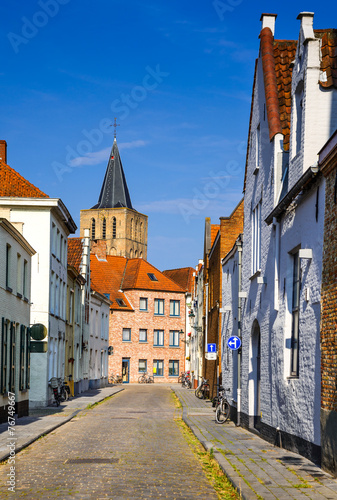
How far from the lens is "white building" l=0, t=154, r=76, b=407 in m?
30.2

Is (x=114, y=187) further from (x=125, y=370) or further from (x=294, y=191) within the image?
(x=294, y=191)

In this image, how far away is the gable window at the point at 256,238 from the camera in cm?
1897

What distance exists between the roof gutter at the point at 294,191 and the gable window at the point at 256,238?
2.48m

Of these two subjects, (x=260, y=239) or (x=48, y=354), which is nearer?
(x=260, y=239)

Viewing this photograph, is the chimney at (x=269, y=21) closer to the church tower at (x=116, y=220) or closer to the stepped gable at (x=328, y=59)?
the stepped gable at (x=328, y=59)

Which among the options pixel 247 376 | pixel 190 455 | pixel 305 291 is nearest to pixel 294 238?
pixel 305 291

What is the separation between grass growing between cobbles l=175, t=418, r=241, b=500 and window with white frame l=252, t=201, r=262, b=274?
4.85 m

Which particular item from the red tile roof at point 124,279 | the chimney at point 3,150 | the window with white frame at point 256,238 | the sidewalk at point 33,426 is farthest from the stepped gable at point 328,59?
the red tile roof at point 124,279

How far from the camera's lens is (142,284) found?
73.4m

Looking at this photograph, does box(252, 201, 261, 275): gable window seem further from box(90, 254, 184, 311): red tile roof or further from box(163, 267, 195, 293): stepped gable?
box(163, 267, 195, 293): stepped gable

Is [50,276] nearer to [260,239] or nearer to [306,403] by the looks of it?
[260,239]

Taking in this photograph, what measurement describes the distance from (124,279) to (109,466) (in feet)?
210

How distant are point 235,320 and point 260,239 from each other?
609cm

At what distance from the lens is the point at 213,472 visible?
11.3 metres
